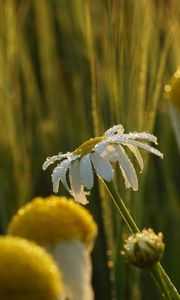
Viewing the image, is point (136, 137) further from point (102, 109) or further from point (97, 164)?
point (102, 109)

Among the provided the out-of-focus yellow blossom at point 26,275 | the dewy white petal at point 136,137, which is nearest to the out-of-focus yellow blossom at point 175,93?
the dewy white petal at point 136,137

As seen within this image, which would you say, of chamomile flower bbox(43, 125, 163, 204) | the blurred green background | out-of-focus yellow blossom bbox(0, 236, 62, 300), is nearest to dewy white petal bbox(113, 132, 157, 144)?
chamomile flower bbox(43, 125, 163, 204)

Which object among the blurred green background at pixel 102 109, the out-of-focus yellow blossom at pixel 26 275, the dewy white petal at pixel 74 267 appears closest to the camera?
the out-of-focus yellow blossom at pixel 26 275

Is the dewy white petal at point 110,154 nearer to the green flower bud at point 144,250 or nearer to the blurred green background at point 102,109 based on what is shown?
the green flower bud at point 144,250

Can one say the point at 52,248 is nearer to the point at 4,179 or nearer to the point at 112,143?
the point at 112,143

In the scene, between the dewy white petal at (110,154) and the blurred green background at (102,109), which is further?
the blurred green background at (102,109)

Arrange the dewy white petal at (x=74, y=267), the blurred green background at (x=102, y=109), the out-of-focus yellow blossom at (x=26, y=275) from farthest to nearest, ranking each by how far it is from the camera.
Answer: the blurred green background at (x=102, y=109), the dewy white petal at (x=74, y=267), the out-of-focus yellow blossom at (x=26, y=275)

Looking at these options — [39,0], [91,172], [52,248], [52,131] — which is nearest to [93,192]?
[52,131]
